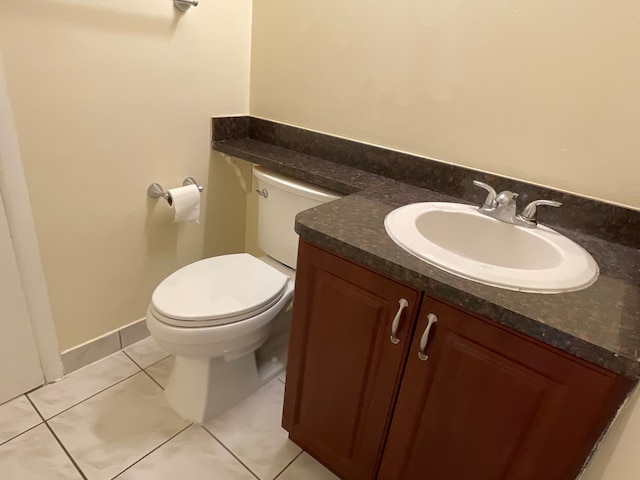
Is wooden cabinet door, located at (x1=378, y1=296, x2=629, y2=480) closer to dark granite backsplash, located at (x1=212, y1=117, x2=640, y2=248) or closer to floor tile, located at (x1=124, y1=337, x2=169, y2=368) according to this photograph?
dark granite backsplash, located at (x1=212, y1=117, x2=640, y2=248)

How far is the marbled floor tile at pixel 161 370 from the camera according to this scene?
59.4 inches

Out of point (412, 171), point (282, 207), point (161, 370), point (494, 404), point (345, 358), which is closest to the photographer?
point (494, 404)

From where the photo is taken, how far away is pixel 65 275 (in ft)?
4.49

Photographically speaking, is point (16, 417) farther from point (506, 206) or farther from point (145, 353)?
point (506, 206)

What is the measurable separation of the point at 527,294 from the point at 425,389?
30 cm

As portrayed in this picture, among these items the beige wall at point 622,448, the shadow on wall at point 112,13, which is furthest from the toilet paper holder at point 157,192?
the beige wall at point 622,448

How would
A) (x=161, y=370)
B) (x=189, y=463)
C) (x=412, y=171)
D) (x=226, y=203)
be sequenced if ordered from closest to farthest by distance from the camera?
(x=189, y=463) < (x=412, y=171) < (x=161, y=370) < (x=226, y=203)

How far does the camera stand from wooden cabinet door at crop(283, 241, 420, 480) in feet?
2.95

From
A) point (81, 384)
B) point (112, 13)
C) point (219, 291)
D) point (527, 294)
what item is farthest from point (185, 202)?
point (527, 294)

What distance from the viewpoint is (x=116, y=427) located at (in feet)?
4.30

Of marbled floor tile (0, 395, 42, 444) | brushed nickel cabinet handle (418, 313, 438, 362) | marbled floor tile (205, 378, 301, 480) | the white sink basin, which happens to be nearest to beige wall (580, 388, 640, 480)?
the white sink basin

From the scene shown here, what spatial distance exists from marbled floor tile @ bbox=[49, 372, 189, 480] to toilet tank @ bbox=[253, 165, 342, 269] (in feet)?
2.21

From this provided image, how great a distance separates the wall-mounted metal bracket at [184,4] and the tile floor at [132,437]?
4.34ft

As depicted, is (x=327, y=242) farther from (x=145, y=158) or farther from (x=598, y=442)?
(x=145, y=158)
